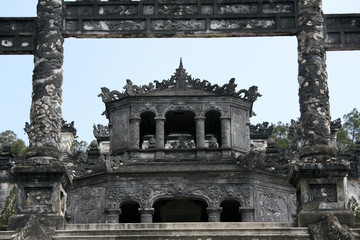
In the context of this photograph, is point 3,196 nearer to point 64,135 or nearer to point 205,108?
point 64,135

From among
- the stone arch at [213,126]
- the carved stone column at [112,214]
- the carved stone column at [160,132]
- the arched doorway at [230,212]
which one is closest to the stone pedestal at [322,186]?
the carved stone column at [112,214]

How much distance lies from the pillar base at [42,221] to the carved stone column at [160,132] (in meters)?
14.4

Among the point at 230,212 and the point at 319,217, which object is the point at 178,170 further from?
the point at 319,217

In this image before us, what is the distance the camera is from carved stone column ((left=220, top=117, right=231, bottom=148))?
30594mm

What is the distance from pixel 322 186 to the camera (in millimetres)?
16438

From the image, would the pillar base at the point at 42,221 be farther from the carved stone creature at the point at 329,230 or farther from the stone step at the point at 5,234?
the carved stone creature at the point at 329,230

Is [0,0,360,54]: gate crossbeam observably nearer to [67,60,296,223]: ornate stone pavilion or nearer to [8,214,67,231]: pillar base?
[8,214,67,231]: pillar base

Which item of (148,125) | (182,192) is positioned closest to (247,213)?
(182,192)

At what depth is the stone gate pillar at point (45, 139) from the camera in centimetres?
1625

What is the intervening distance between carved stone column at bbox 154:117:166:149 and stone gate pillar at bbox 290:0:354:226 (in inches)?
509

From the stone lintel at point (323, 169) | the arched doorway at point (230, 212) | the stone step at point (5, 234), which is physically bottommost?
the stone step at point (5, 234)

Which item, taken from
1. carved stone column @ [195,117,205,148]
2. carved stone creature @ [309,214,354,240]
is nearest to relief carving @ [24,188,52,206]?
carved stone creature @ [309,214,354,240]

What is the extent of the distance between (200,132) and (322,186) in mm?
14707

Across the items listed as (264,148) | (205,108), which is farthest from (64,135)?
(205,108)
